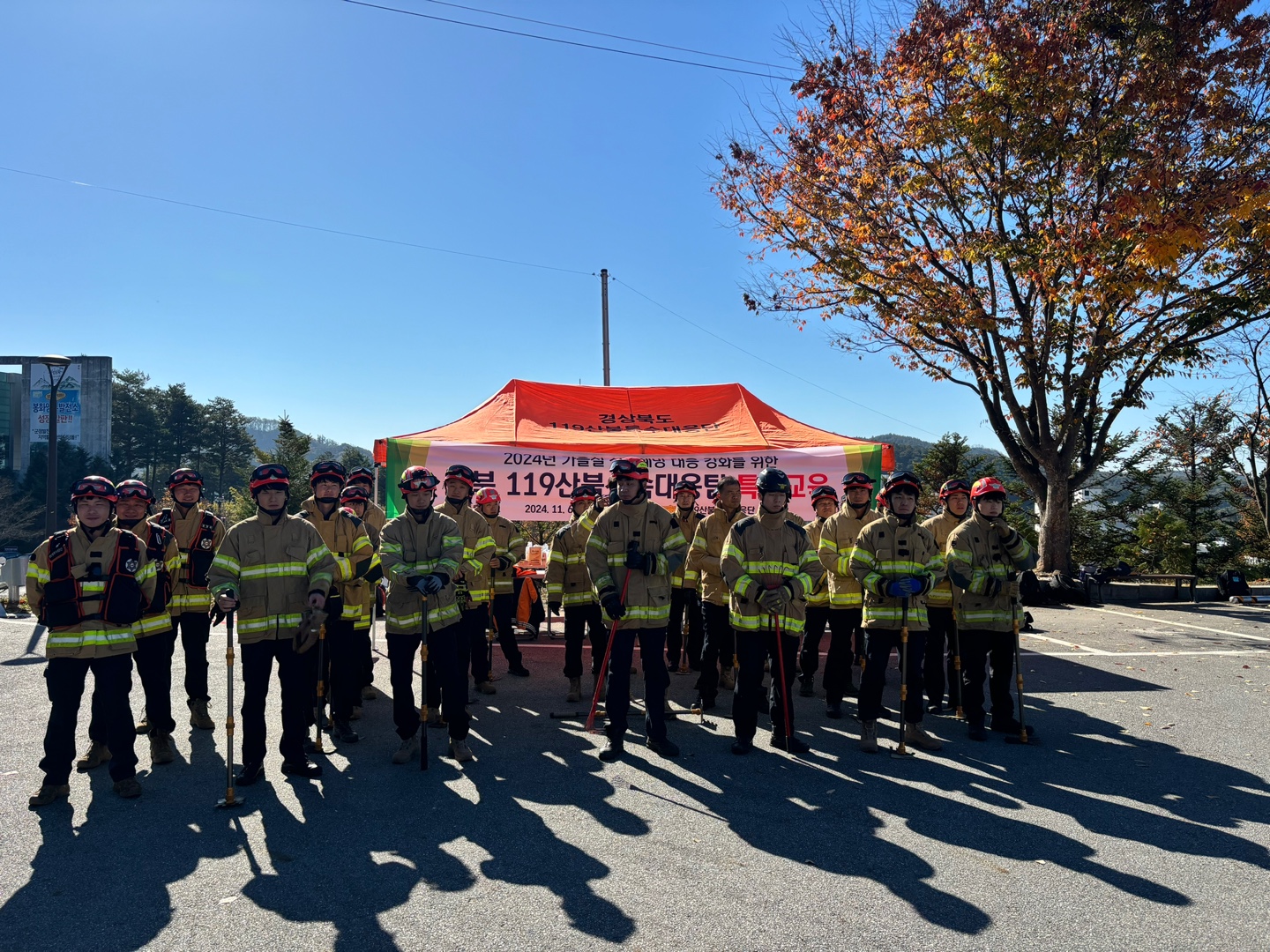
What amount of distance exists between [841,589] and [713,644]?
1.33 metres

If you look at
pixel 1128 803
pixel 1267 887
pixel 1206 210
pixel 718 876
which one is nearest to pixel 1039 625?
pixel 1206 210

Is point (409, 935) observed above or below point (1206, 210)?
below

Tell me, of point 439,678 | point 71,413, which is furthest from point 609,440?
point 71,413

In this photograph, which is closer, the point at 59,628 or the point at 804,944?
the point at 804,944

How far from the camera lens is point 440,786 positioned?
557 cm

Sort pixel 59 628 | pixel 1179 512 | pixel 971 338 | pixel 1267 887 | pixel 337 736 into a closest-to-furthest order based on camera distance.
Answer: pixel 1267 887 < pixel 59 628 < pixel 337 736 < pixel 971 338 < pixel 1179 512

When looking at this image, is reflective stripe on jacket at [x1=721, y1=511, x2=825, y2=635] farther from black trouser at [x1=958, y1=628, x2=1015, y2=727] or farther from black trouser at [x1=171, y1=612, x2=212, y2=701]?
black trouser at [x1=171, y1=612, x2=212, y2=701]

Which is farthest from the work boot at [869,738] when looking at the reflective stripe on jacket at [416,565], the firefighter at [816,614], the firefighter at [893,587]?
the reflective stripe on jacket at [416,565]

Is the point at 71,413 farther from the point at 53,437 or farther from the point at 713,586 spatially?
the point at 713,586

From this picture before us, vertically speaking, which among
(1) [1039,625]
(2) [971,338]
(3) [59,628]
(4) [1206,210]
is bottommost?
(1) [1039,625]

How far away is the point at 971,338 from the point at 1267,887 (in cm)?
1522

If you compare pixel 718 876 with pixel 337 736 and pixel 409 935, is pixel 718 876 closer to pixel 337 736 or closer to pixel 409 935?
pixel 409 935

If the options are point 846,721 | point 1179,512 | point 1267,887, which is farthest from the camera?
point 1179,512

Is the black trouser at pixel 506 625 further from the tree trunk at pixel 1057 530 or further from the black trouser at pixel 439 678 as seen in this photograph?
the tree trunk at pixel 1057 530
